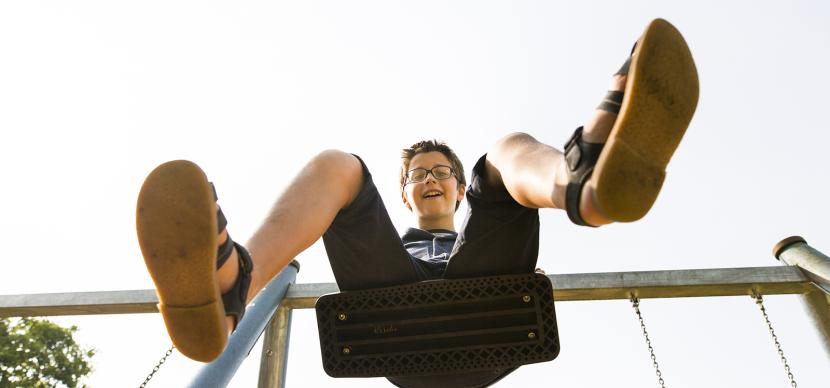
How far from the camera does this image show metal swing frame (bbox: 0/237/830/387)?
284 cm

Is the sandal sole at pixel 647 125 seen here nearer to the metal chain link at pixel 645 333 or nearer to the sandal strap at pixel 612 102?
the sandal strap at pixel 612 102

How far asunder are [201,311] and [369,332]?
87 centimetres

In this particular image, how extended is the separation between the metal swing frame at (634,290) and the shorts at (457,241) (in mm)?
904

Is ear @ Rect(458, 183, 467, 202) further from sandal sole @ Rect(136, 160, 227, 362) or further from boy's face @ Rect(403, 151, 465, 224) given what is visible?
sandal sole @ Rect(136, 160, 227, 362)

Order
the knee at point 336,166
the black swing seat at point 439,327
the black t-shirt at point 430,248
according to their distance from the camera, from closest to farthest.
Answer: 1. the knee at point 336,166
2. the black swing seat at point 439,327
3. the black t-shirt at point 430,248

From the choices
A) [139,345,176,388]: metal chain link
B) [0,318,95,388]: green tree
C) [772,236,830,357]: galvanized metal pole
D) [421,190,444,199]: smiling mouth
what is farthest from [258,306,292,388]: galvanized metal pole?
[0,318,95,388]: green tree

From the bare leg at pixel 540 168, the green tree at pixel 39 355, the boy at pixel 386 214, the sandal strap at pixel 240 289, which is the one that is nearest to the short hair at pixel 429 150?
the boy at pixel 386 214

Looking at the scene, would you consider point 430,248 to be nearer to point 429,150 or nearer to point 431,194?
point 431,194

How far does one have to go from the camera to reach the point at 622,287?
2.84 metres

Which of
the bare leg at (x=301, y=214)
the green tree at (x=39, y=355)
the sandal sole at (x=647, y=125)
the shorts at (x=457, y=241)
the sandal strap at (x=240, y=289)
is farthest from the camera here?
the green tree at (x=39, y=355)

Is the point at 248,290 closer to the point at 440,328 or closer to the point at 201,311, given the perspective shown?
the point at 201,311

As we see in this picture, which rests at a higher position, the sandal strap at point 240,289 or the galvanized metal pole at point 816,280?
the galvanized metal pole at point 816,280

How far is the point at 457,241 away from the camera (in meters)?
1.98

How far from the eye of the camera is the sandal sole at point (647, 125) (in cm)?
114
